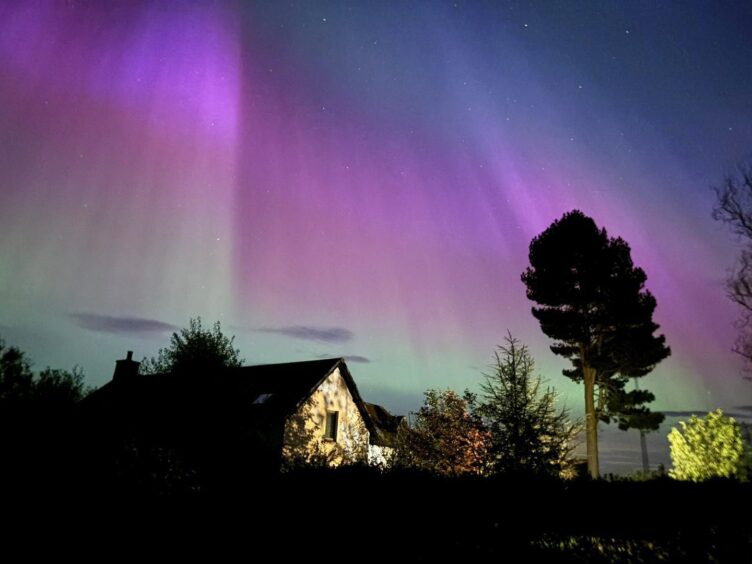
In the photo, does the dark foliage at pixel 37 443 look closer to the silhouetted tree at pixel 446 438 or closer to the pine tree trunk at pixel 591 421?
the silhouetted tree at pixel 446 438

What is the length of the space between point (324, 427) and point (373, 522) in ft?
61.9

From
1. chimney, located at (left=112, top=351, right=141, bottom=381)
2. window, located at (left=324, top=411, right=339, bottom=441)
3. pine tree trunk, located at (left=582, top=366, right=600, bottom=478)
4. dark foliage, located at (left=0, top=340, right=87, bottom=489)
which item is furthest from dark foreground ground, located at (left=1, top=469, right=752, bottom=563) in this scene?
chimney, located at (left=112, top=351, right=141, bottom=381)

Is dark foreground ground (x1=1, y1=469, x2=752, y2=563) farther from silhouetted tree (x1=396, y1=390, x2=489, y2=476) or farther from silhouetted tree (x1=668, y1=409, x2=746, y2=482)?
silhouetted tree (x1=668, y1=409, x2=746, y2=482)

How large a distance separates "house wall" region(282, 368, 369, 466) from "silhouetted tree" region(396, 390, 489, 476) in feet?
17.8

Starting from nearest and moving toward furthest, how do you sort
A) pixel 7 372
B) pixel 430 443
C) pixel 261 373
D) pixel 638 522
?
pixel 638 522, pixel 430 443, pixel 7 372, pixel 261 373

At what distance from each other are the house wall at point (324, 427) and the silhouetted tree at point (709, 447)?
1572cm

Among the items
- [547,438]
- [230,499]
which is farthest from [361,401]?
[230,499]

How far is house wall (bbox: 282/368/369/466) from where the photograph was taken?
23359 mm

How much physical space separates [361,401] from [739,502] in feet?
66.0

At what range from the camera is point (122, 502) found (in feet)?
24.1

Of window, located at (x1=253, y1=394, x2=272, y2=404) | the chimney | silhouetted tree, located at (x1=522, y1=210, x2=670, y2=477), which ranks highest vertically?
silhouetted tree, located at (x1=522, y1=210, x2=670, y2=477)

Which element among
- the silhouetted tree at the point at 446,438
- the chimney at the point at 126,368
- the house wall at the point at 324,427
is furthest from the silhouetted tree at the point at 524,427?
the chimney at the point at 126,368

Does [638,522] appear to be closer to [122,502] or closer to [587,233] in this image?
[122,502]

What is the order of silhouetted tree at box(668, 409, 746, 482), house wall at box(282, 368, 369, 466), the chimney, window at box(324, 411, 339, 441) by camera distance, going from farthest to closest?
the chimney
window at box(324, 411, 339, 441)
house wall at box(282, 368, 369, 466)
silhouetted tree at box(668, 409, 746, 482)
